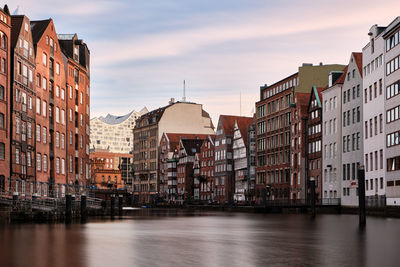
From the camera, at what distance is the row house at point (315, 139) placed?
122 meters

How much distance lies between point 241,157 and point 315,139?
42.8 m

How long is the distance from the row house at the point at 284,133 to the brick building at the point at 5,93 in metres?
64.2

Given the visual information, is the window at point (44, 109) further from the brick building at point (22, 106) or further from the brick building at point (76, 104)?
the brick building at point (76, 104)

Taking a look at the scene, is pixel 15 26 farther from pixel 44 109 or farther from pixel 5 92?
pixel 44 109

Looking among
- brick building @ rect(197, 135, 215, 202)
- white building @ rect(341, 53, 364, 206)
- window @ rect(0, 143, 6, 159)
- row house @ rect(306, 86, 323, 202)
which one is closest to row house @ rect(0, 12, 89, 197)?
window @ rect(0, 143, 6, 159)

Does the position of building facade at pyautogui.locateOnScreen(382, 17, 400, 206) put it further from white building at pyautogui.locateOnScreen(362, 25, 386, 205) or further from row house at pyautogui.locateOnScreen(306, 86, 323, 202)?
row house at pyautogui.locateOnScreen(306, 86, 323, 202)

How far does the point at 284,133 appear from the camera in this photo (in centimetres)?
14138

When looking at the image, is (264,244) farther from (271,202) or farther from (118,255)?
(271,202)

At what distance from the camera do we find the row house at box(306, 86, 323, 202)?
122m

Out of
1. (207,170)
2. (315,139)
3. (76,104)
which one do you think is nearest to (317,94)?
(315,139)

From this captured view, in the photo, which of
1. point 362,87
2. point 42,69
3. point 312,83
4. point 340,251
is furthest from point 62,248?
point 312,83

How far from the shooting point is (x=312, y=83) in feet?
442

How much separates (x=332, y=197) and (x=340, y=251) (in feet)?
297

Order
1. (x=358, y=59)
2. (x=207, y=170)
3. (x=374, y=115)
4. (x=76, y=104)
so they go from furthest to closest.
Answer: (x=207, y=170) < (x=358, y=59) < (x=76, y=104) < (x=374, y=115)
